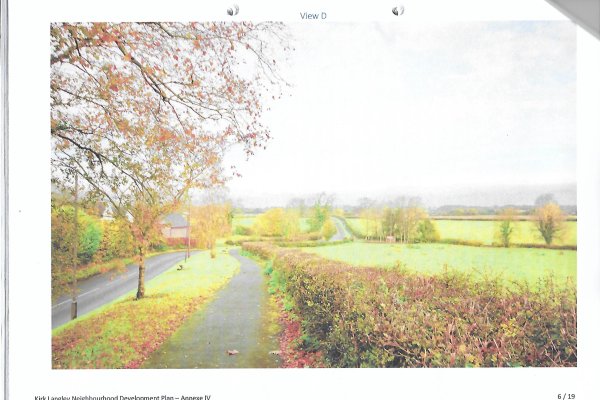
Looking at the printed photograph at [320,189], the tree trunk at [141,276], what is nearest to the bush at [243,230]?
the printed photograph at [320,189]

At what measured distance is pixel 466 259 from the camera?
2.79m

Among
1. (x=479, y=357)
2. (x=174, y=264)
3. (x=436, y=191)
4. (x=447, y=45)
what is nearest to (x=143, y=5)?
(x=174, y=264)

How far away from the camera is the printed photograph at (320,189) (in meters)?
2.71

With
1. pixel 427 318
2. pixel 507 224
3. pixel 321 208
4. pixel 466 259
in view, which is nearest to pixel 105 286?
pixel 321 208

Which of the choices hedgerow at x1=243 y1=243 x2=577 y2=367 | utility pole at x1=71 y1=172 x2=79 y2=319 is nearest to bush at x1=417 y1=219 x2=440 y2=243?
hedgerow at x1=243 y1=243 x2=577 y2=367

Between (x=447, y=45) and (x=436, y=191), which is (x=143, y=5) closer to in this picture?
(x=447, y=45)

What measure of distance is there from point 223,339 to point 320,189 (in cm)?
98

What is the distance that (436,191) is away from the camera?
2762 mm

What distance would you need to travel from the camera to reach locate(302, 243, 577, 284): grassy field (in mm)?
2754

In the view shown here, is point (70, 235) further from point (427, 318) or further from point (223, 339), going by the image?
point (427, 318)

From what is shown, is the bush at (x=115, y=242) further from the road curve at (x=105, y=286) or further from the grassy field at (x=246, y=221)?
the grassy field at (x=246, y=221)

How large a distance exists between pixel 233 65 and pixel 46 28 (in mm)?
999

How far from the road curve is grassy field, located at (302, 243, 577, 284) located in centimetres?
88

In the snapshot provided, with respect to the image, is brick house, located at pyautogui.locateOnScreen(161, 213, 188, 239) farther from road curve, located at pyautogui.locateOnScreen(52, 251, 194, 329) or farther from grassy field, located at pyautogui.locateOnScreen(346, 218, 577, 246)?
grassy field, located at pyautogui.locateOnScreen(346, 218, 577, 246)
